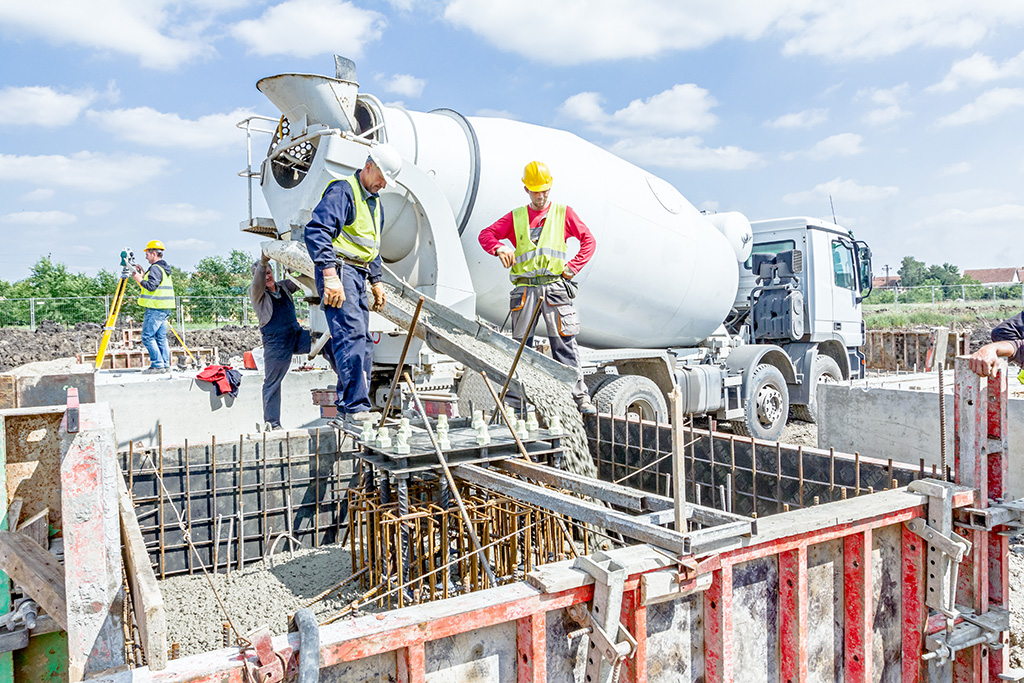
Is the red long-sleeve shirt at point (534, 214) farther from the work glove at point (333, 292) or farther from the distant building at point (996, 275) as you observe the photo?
the distant building at point (996, 275)

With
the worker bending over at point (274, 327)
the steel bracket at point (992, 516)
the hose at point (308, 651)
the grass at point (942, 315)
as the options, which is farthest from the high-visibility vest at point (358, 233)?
the grass at point (942, 315)

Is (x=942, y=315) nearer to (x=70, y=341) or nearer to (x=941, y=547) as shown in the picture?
(x=70, y=341)

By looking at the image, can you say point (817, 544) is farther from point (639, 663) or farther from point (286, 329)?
point (286, 329)

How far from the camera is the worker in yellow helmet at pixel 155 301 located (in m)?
8.83

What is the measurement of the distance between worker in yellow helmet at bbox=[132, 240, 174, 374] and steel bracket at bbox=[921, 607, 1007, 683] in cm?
879

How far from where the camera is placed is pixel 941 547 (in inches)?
98.3

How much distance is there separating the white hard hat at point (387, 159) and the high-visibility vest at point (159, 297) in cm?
515

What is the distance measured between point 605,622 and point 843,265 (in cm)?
1016

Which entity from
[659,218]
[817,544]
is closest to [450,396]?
[659,218]

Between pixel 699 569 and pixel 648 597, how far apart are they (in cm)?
21

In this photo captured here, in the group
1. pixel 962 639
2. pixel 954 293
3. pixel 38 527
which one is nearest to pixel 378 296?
pixel 38 527

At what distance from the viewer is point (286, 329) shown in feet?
22.1

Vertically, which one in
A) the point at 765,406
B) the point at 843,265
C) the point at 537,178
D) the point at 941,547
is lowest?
the point at 765,406

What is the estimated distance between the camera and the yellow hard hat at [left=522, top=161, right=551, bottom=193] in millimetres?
5199
